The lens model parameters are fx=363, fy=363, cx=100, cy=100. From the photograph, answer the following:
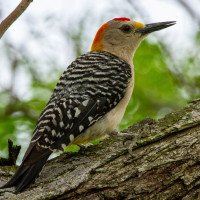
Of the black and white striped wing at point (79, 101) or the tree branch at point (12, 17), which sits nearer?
the tree branch at point (12, 17)

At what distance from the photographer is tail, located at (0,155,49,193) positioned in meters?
3.55

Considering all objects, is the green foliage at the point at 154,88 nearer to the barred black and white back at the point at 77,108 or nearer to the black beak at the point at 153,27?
the black beak at the point at 153,27

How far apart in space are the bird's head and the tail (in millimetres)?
3271

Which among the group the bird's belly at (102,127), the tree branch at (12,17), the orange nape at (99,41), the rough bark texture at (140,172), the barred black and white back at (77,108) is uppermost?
the tree branch at (12,17)

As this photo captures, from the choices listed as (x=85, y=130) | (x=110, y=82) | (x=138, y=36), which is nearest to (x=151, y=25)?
(x=138, y=36)

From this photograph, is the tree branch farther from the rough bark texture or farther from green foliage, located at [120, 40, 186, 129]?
green foliage, located at [120, 40, 186, 129]

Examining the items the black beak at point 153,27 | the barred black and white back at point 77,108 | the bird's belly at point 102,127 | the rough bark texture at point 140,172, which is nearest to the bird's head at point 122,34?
the black beak at point 153,27

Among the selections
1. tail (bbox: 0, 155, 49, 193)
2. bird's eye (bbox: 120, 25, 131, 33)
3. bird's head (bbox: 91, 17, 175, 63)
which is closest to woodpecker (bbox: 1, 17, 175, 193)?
tail (bbox: 0, 155, 49, 193)

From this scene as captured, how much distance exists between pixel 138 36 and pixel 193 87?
169cm

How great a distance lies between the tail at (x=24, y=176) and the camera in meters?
3.55

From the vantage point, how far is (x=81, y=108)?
452cm

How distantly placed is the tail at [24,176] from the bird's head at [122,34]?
3271 mm

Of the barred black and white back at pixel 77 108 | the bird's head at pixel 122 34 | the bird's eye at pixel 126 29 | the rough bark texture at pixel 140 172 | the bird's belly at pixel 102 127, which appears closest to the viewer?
the rough bark texture at pixel 140 172

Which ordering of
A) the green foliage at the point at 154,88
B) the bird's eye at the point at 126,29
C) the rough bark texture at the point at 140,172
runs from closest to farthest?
the rough bark texture at the point at 140,172 → the bird's eye at the point at 126,29 → the green foliage at the point at 154,88
